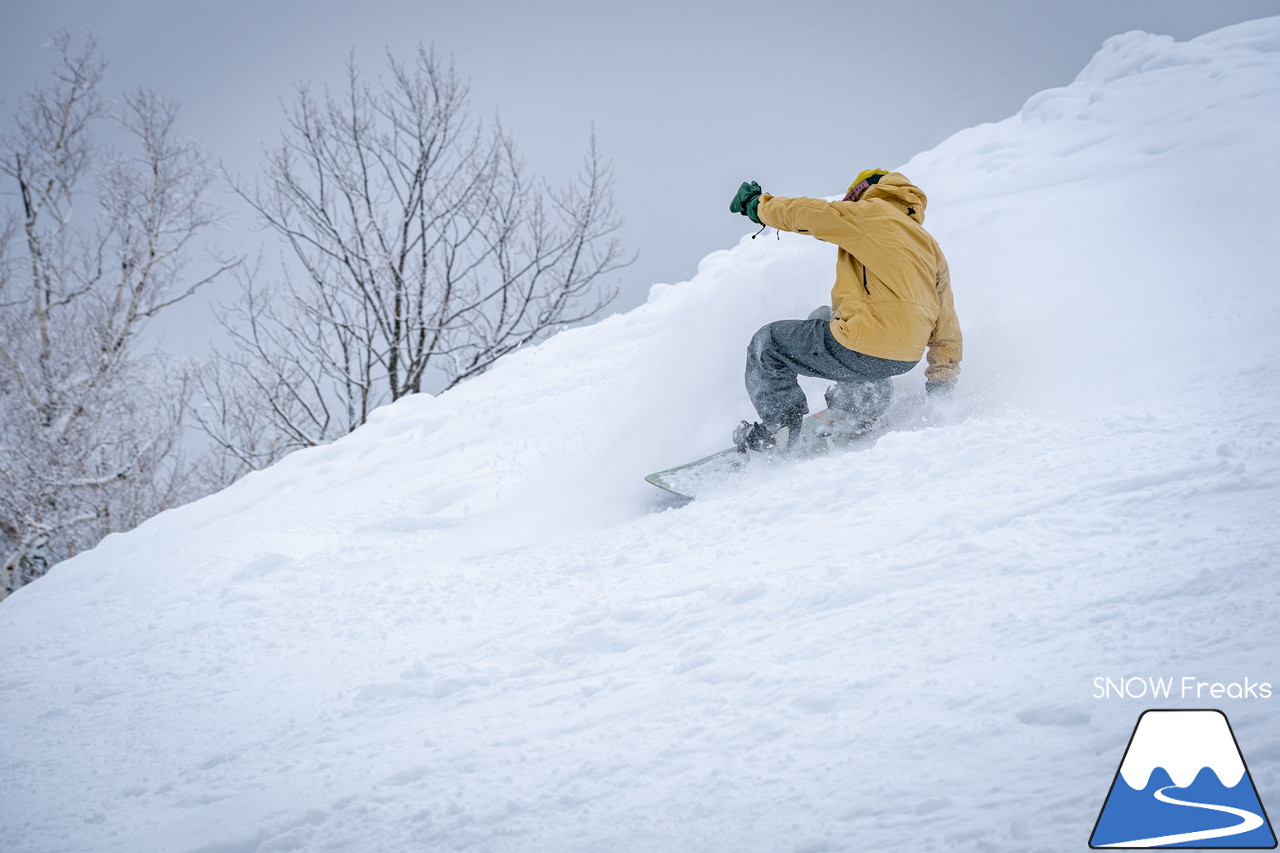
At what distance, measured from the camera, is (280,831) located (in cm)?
157

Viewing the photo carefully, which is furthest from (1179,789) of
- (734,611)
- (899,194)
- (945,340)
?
(899,194)

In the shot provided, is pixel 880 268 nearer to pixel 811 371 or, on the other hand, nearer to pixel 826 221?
pixel 826 221

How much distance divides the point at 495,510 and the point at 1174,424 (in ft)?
10.1

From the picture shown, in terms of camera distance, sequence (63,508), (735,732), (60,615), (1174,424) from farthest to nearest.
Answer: (63,508) → (60,615) → (1174,424) → (735,732)

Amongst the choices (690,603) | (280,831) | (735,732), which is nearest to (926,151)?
(690,603)

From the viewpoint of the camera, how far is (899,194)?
10.6 feet

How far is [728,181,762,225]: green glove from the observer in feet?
11.5

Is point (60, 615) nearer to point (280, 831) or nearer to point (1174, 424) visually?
point (280, 831)

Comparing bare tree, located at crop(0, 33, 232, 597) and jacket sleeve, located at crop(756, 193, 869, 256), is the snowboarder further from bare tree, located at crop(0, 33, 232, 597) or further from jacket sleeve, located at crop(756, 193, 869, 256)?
bare tree, located at crop(0, 33, 232, 597)

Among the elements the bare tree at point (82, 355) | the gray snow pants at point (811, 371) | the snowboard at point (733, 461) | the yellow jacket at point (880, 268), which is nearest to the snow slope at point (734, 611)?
the snowboard at point (733, 461)

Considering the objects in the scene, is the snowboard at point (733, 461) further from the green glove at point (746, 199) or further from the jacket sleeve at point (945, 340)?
the green glove at point (746, 199)

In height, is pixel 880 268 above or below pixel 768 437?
above

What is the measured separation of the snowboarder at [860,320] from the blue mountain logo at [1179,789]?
2.08 meters

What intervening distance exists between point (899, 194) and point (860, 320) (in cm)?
69
